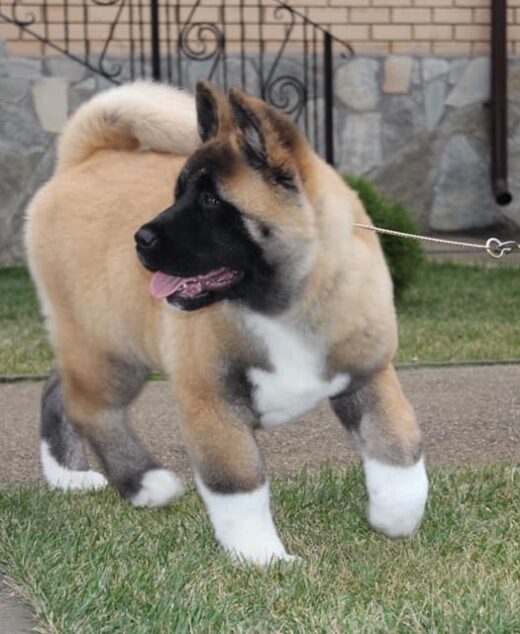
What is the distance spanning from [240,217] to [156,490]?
3.93 ft

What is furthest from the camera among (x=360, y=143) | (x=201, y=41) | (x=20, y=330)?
(x=360, y=143)

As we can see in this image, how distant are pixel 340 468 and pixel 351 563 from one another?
119 cm

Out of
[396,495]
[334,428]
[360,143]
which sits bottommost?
[360,143]

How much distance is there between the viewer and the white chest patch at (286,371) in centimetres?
380

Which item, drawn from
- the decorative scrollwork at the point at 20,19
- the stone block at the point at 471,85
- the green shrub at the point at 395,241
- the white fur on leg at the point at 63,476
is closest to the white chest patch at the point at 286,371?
the white fur on leg at the point at 63,476

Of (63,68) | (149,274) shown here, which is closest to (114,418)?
(149,274)

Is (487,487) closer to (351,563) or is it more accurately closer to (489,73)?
(351,563)

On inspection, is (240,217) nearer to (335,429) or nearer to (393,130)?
(335,429)

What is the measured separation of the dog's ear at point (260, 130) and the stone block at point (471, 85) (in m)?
9.03

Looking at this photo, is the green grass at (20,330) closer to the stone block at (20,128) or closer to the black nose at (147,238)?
the stone block at (20,128)

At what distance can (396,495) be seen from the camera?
394 cm

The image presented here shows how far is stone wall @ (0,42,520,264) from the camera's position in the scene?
1161 cm

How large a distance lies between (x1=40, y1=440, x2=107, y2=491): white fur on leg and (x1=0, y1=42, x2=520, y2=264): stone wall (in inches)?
275

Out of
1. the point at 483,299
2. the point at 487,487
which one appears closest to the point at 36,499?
the point at 487,487
